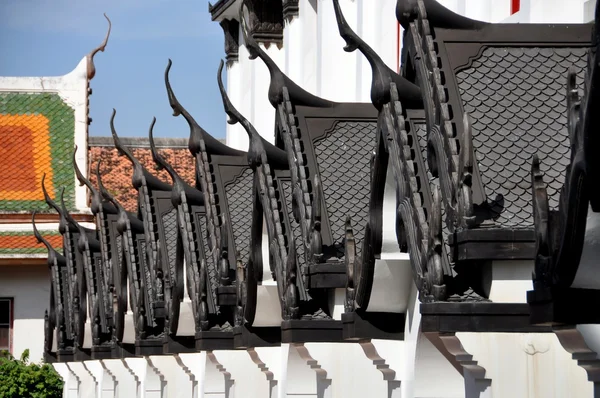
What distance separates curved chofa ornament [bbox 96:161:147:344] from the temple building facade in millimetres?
35

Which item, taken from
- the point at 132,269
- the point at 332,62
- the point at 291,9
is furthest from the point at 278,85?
the point at 291,9

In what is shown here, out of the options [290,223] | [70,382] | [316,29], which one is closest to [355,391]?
[290,223]

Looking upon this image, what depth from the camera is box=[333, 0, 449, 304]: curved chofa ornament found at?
10.7m

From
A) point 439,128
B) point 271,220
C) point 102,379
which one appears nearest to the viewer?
point 439,128

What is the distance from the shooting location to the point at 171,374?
2555cm

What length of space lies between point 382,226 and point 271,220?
3.60 meters

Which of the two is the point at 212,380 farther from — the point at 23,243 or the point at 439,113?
the point at 23,243

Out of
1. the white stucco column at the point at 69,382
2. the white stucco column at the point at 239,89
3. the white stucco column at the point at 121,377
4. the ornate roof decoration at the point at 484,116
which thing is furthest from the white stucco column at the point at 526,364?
the white stucco column at the point at 69,382

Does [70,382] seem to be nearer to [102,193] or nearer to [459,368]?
[102,193]

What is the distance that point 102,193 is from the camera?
26.0 m

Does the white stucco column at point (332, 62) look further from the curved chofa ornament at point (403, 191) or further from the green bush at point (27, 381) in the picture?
the curved chofa ornament at point (403, 191)

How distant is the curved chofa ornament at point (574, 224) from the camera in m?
7.40

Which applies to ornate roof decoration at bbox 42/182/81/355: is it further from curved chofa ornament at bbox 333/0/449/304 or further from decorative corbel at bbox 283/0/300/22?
curved chofa ornament at bbox 333/0/449/304

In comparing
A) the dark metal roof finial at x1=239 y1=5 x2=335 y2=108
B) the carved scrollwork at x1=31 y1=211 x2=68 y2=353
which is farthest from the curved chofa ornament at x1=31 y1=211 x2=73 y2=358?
the dark metal roof finial at x1=239 y1=5 x2=335 y2=108
